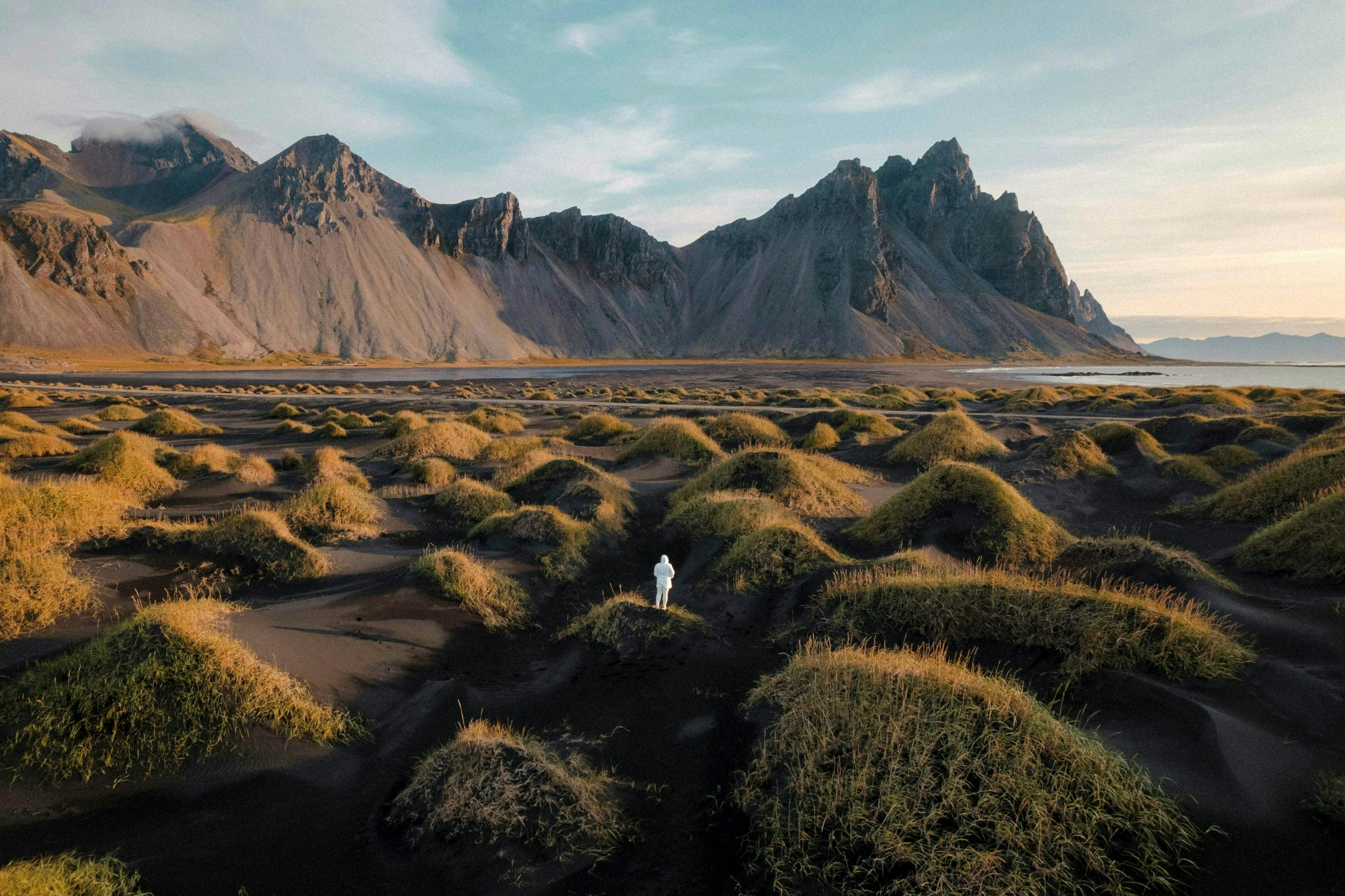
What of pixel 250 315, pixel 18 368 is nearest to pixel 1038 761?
pixel 18 368

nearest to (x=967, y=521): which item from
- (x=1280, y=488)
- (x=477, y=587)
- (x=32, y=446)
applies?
(x=1280, y=488)

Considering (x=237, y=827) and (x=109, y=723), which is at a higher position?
(x=109, y=723)

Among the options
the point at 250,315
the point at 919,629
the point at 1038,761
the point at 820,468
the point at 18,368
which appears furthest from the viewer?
the point at 250,315

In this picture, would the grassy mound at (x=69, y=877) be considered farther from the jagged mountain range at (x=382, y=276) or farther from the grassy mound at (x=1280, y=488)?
the jagged mountain range at (x=382, y=276)

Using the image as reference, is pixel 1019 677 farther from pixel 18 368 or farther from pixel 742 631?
pixel 18 368

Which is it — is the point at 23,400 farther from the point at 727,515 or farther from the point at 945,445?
the point at 945,445

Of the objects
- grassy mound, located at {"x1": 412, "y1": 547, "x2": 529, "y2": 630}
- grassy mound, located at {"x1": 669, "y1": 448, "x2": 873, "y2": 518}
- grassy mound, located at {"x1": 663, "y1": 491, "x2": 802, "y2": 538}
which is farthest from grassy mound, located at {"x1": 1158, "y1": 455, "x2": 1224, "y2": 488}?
grassy mound, located at {"x1": 412, "y1": 547, "x2": 529, "y2": 630}
